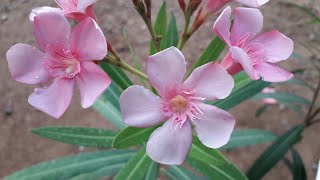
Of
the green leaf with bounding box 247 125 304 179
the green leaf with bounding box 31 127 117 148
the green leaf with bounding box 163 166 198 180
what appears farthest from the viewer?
the green leaf with bounding box 247 125 304 179

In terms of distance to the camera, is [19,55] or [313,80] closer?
[19,55]

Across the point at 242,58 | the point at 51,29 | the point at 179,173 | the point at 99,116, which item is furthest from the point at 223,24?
the point at 99,116

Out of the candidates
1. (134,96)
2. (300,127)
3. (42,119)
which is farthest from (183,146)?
(42,119)

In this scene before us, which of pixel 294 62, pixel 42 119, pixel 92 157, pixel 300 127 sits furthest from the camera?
pixel 294 62

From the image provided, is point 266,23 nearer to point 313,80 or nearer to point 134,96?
Answer: point 313,80

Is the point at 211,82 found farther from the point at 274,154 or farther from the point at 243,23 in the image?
the point at 274,154

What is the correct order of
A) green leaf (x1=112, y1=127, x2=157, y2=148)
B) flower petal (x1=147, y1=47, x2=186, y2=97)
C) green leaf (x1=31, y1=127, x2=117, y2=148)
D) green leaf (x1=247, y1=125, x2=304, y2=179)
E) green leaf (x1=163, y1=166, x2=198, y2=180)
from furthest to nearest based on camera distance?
green leaf (x1=247, y1=125, x2=304, y2=179) < green leaf (x1=163, y1=166, x2=198, y2=180) < green leaf (x1=31, y1=127, x2=117, y2=148) < green leaf (x1=112, y1=127, x2=157, y2=148) < flower petal (x1=147, y1=47, x2=186, y2=97)

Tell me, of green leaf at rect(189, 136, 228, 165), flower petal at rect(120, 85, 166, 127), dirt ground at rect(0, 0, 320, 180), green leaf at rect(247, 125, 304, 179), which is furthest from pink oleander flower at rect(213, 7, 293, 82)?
dirt ground at rect(0, 0, 320, 180)

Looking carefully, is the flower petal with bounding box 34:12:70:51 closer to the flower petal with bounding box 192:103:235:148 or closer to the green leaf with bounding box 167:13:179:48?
the flower petal with bounding box 192:103:235:148
